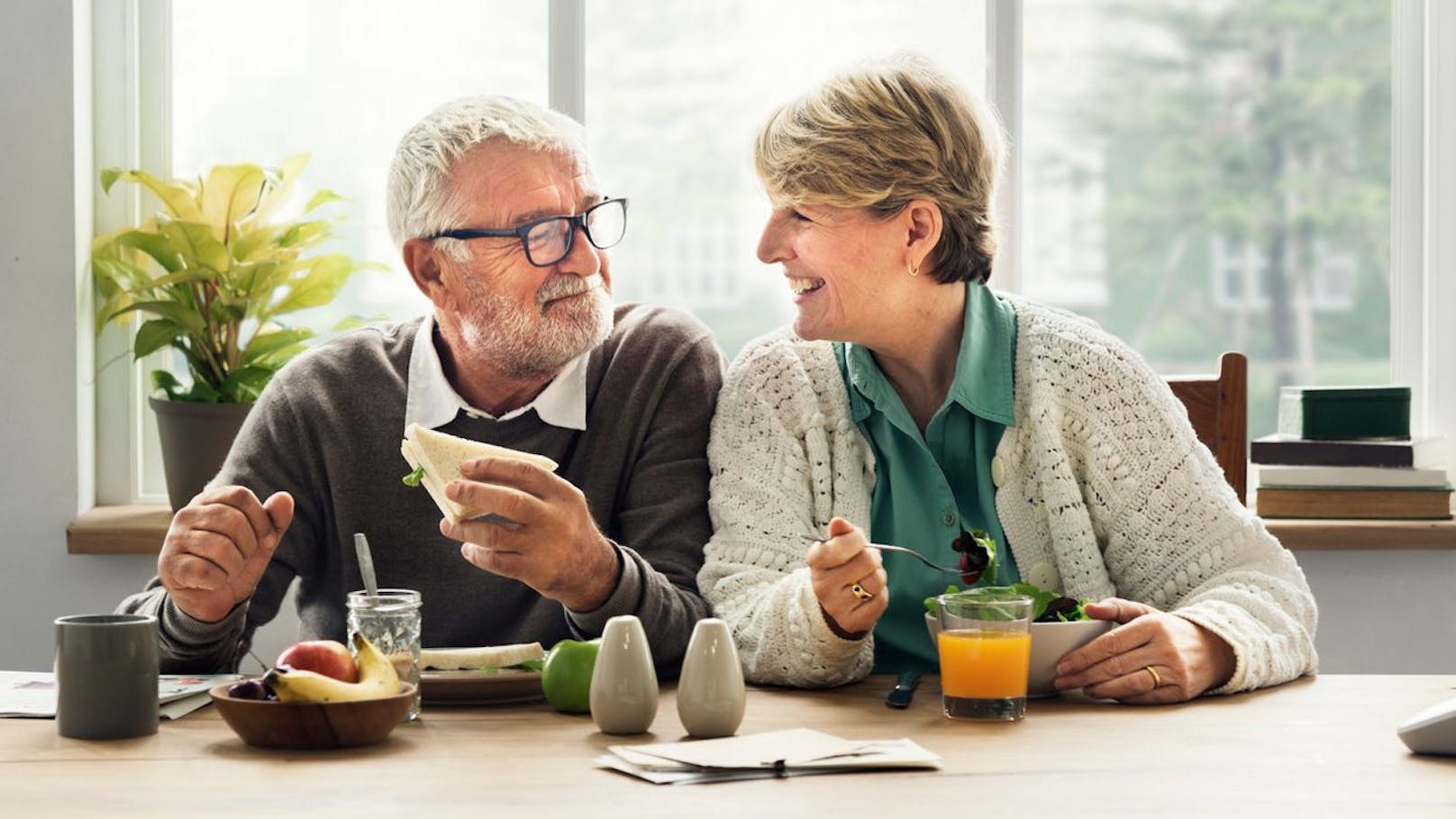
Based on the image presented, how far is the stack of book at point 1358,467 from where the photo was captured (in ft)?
9.74

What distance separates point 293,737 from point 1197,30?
2454 millimetres

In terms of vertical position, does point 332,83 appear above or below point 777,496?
above

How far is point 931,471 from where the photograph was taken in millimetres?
2072

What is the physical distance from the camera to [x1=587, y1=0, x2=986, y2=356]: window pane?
10.4 feet

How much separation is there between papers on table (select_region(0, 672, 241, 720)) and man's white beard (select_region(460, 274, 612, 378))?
578 millimetres

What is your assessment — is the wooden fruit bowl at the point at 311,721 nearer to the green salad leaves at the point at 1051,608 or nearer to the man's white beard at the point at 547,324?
the green salad leaves at the point at 1051,608

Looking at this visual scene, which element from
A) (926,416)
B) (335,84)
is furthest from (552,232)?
(335,84)

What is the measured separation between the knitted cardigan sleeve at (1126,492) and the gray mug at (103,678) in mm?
1058

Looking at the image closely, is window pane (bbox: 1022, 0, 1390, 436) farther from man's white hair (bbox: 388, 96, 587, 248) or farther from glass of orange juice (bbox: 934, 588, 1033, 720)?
glass of orange juice (bbox: 934, 588, 1033, 720)

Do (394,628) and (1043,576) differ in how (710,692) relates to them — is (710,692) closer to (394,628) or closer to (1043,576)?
→ (394,628)

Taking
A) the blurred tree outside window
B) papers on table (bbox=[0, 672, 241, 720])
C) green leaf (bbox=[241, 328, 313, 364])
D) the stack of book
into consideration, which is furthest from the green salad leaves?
green leaf (bbox=[241, 328, 313, 364])

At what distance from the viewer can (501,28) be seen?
3166 millimetres

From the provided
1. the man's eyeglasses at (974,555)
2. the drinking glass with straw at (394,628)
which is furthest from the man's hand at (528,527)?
the man's eyeglasses at (974,555)

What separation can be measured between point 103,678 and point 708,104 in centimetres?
196
